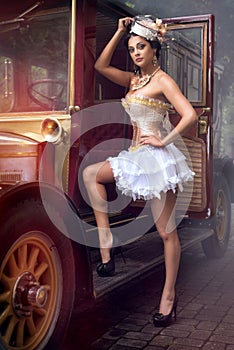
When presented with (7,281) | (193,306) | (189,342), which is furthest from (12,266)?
(193,306)

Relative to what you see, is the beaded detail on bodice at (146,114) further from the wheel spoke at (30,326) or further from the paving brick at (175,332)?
the wheel spoke at (30,326)

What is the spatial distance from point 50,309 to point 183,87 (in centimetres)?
305

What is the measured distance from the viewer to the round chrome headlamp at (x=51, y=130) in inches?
124

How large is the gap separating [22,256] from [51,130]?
3.05 feet

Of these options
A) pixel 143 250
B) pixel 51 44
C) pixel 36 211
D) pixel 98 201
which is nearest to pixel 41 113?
pixel 51 44

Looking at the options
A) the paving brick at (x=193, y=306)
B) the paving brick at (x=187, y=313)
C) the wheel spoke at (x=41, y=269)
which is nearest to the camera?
the wheel spoke at (x=41, y=269)

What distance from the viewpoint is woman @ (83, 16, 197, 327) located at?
326cm

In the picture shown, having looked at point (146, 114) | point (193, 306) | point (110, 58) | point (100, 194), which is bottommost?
point (193, 306)

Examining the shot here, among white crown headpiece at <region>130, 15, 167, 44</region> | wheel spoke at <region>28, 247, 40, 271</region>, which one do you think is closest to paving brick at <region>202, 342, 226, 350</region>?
wheel spoke at <region>28, 247, 40, 271</region>

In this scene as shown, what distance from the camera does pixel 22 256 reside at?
8.34 ft

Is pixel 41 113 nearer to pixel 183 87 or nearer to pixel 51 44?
pixel 51 44

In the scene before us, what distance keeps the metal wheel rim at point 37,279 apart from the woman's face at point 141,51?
1.35 meters

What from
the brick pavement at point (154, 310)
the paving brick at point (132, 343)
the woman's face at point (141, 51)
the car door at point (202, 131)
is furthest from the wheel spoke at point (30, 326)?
the car door at point (202, 131)

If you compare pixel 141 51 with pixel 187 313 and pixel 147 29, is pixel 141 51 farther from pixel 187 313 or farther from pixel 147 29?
pixel 187 313
